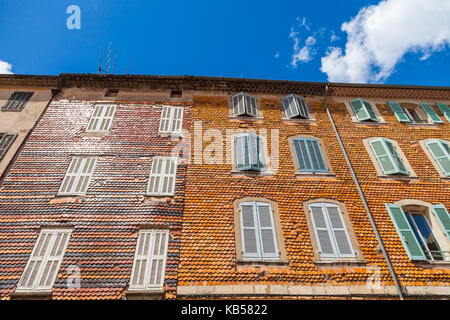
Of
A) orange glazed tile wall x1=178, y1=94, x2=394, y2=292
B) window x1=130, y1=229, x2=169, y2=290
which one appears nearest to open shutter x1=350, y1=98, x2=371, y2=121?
orange glazed tile wall x1=178, y1=94, x2=394, y2=292

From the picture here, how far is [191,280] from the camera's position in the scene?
288 inches

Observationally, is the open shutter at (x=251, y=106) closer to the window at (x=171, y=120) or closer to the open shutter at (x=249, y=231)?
the window at (x=171, y=120)

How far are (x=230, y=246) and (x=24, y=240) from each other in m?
6.26

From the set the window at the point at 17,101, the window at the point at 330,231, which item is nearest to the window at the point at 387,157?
the window at the point at 330,231

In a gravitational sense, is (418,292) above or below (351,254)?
below

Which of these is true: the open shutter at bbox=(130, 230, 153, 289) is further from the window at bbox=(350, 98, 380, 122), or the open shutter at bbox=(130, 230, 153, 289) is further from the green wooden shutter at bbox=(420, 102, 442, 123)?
the green wooden shutter at bbox=(420, 102, 442, 123)

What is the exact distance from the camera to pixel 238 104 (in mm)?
12773

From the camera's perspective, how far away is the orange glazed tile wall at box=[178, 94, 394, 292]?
7.48m

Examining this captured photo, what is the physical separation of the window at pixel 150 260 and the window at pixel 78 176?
300 cm

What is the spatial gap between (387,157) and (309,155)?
318cm

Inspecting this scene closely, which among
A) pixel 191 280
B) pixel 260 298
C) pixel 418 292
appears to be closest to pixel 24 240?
pixel 191 280

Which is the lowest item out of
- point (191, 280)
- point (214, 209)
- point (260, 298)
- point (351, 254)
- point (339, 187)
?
point (260, 298)

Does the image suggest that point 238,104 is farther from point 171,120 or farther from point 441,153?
point 441,153
